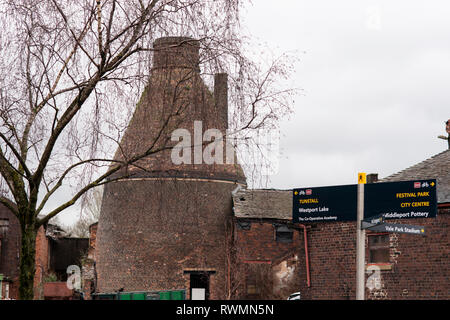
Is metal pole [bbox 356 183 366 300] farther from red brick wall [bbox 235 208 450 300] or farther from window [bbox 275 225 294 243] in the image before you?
window [bbox 275 225 294 243]

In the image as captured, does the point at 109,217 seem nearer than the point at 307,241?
No

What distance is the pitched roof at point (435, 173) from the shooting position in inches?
766

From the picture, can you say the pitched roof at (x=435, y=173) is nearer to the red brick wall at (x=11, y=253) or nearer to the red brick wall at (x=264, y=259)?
the red brick wall at (x=264, y=259)

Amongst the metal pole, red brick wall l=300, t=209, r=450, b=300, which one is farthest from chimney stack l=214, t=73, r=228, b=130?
red brick wall l=300, t=209, r=450, b=300

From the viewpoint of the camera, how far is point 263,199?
3403 centimetres

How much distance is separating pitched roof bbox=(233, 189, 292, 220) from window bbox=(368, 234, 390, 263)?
11.3 meters

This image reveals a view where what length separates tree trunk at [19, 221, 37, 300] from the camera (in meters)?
12.0

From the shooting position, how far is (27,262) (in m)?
12.2

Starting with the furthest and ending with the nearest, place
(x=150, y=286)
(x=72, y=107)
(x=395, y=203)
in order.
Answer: (x=150, y=286), (x=72, y=107), (x=395, y=203)

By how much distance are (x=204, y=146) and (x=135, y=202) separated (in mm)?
19845

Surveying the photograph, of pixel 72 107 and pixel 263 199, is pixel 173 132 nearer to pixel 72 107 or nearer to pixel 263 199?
pixel 72 107

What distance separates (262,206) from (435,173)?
13460mm
